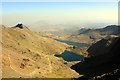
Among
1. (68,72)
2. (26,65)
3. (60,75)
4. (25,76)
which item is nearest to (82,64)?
(68,72)

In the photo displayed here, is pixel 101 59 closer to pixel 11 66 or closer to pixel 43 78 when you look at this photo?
Answer: pixel 43 78

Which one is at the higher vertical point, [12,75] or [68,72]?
[12,75]

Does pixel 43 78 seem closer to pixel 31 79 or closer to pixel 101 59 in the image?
pixel 31 79

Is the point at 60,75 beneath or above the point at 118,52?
beneath

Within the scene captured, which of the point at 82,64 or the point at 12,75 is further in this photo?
the point at 82,64

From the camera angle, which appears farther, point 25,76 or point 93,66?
point 93,66

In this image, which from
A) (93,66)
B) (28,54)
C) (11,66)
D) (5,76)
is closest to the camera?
(5,76)

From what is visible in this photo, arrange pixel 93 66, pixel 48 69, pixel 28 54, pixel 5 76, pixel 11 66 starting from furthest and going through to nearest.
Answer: pixel 28 54 < pixel 48 69 < pixel 93 66 < pixel 11 66 < pixel 5 76

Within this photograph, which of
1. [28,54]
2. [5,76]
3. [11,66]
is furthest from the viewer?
[28,54]

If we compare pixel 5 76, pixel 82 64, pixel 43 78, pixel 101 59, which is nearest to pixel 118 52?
pixel 101 59
